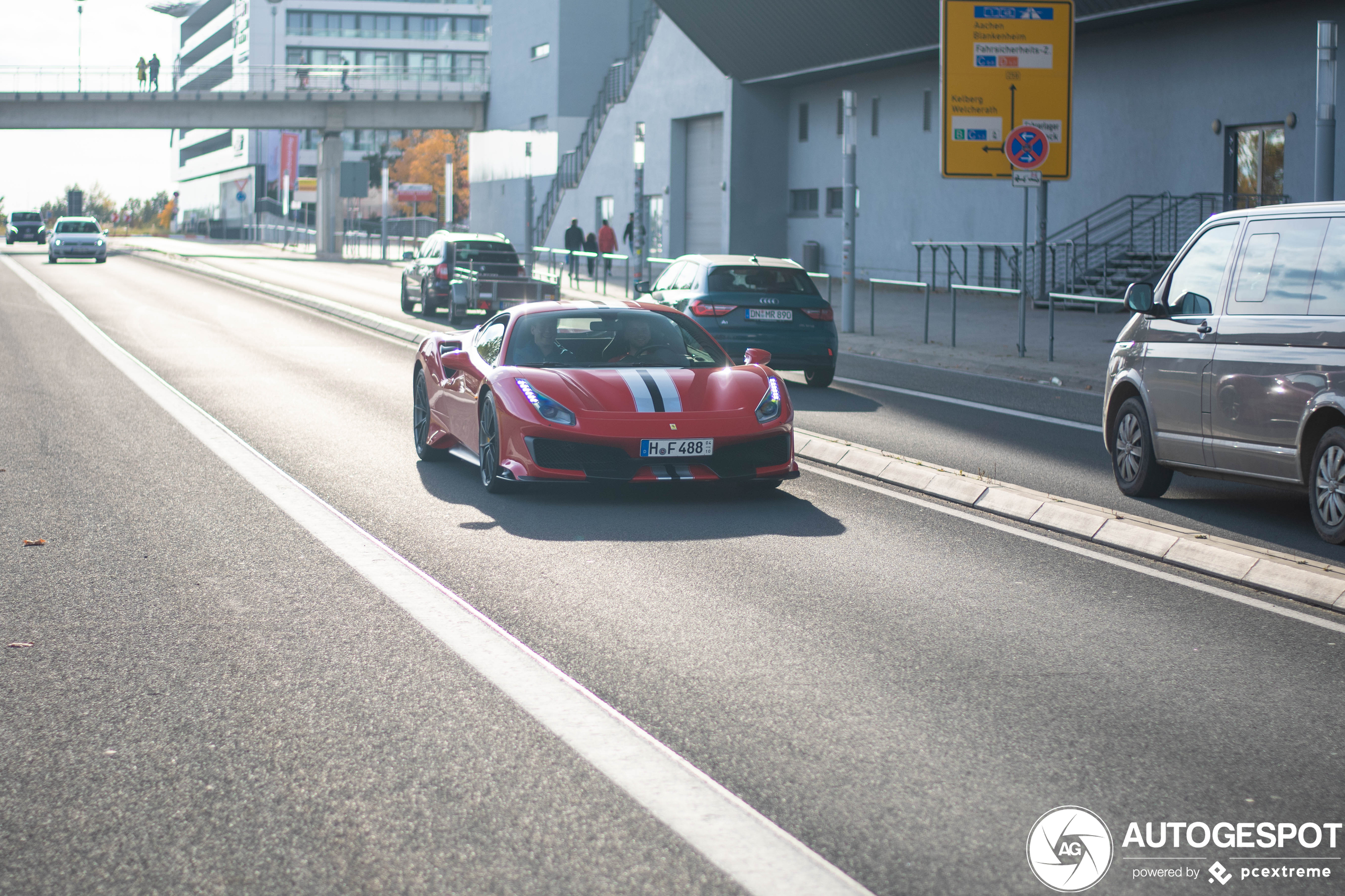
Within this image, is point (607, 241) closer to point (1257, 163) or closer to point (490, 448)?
point (1257, 163)

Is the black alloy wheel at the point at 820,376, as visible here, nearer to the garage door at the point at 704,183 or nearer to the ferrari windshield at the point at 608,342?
the ferrari windshield at the point at 608,342

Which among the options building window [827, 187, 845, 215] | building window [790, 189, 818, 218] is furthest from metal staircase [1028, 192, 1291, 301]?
building window [790, 189, 818, 218]

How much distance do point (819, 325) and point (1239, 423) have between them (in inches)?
352

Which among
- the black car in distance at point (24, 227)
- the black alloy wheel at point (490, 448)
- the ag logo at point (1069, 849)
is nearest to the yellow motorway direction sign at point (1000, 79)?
the black alloy wheel at point (490, 448)

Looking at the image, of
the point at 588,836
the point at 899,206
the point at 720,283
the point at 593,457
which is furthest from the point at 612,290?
the point at 588,836

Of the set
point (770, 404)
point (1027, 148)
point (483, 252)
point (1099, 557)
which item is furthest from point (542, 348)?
point (483, 252)

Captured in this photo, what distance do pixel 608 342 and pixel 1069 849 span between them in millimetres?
6860

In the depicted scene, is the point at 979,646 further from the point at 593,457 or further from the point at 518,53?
the point at 518,53

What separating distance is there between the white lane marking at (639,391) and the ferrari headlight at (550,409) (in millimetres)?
404

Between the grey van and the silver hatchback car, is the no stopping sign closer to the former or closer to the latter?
the grey van

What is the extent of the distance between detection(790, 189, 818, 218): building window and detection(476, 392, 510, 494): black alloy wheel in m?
37.5

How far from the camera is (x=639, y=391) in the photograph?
376 inches

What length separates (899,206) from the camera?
42.3 metres

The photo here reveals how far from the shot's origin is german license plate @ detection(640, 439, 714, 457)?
9.31m
